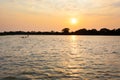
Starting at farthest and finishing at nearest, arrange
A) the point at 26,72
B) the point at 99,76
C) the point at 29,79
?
the point at 26,72 → the point at 99,76 → the point at 29,79

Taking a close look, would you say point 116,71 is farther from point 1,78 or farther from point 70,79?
point 1,78

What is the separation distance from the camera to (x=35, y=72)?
23.7 meters

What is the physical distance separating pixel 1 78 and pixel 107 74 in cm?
1023

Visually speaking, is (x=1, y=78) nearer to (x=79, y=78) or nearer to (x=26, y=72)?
(x=26, y=72)

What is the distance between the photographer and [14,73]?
23.0 m

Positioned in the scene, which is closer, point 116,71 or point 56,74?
point 56,74

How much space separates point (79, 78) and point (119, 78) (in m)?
3.65

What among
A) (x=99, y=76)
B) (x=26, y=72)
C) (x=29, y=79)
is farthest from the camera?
(x=26, y=72)

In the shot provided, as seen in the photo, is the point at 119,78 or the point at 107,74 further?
the point at 107,74

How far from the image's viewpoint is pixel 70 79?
2081 centimetres

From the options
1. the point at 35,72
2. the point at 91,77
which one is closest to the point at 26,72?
the point at 35,72

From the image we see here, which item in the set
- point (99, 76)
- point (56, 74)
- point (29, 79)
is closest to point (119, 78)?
point (99, 76)

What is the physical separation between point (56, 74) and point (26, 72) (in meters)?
3.17

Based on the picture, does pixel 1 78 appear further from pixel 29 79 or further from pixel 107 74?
pixel 107 74
